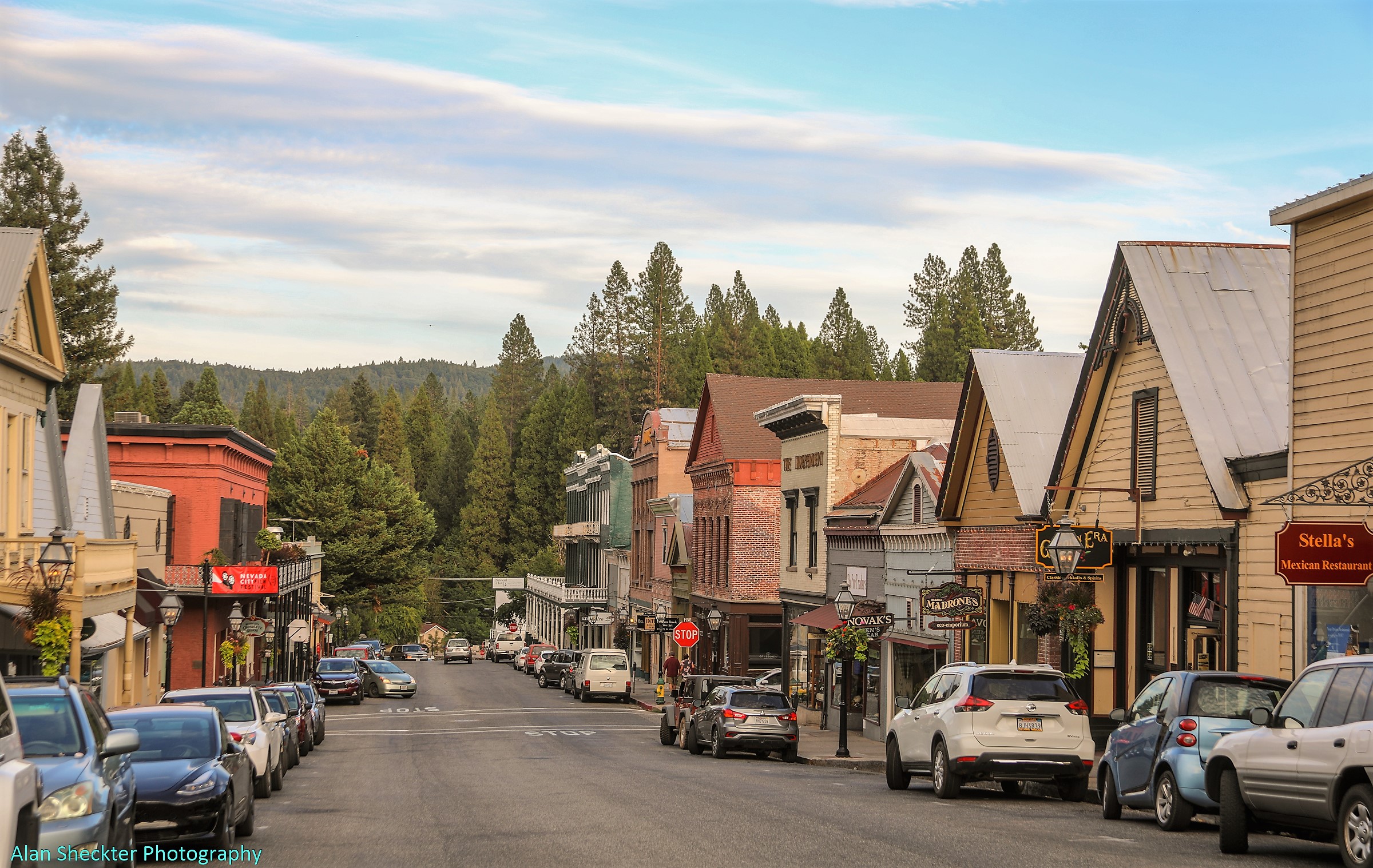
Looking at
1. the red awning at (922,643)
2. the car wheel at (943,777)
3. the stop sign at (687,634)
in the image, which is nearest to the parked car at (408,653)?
the stop sign at (687,634)

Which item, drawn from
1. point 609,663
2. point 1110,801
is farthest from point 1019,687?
point 609,663

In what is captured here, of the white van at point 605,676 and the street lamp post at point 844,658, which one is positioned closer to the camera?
the street lamp post at point 844,658

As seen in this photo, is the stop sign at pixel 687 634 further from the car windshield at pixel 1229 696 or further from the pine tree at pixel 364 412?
the pine tree at pixel 364 412

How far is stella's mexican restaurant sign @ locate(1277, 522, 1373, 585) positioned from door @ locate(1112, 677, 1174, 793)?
207cm

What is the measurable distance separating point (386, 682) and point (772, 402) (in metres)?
18.1

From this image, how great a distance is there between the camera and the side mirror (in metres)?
10.3

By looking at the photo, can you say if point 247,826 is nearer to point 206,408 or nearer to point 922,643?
point 922,643

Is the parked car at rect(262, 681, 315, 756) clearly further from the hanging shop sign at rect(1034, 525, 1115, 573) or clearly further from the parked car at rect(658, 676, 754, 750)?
the hanging shop sign at rect(1034, 525, 1115, 573)

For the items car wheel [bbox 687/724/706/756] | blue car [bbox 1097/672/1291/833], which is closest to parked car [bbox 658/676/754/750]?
car wheel [bbox 687/724/706/756]

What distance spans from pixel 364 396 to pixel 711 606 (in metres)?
107

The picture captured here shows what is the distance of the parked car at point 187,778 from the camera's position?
13.2 meters

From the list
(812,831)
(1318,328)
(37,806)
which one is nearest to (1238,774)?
(812,831)

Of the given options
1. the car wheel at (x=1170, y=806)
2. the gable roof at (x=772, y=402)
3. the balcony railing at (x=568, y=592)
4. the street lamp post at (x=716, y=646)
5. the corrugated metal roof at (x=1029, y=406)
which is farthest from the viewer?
the balcony railing at (x=568, y=592)

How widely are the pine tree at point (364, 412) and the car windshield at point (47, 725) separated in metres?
141
